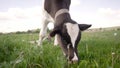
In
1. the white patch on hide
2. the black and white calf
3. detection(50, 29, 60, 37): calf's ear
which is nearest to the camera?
the black and white calf

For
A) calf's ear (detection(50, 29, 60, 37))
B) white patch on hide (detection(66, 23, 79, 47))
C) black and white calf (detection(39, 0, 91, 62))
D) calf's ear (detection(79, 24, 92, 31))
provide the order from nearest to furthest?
1. black and white calf (detection(39, 0, 91, 62))
2. white patch on hide (detection(66, 23, 79, 47))
3. calf's ear (detection(50, 29, 60, 37))
4. calf's ear (detection(79, 24, 92, 31))

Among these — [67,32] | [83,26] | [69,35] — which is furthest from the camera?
[83,26]

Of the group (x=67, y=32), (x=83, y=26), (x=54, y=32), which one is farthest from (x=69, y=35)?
(x=83, y=26)

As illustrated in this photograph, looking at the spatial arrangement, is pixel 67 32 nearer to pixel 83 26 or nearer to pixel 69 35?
pixel 69 35

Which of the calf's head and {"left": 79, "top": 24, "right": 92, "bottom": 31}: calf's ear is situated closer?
the calf's head

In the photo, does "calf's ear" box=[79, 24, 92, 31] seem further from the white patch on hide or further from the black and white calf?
the white patch on hide

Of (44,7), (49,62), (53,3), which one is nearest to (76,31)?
(49,62)

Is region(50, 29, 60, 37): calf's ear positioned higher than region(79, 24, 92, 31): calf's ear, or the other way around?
region(79, 24, 92, 31): calf's ear

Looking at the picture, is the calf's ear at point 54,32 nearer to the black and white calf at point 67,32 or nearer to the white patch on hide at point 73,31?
the black and white calf at point 67,32

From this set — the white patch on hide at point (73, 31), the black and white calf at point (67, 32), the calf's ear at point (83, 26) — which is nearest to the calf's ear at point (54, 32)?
the black and white calf at point (67, 32)

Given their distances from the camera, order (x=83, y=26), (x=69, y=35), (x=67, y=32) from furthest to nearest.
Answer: (x=83, y=26) → (x=67, y=32) → (x=69, y=35)

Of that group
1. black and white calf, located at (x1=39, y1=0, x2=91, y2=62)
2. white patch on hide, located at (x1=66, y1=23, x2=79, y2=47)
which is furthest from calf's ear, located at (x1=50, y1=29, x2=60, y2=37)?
white patch on hide, located at (x1=66, y1=23, x2=79, y2=47)

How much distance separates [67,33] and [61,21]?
0.69 metres

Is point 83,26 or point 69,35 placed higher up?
point 83,26
